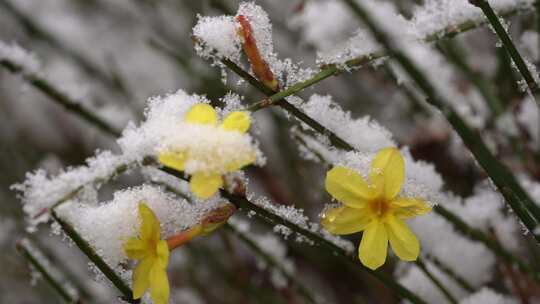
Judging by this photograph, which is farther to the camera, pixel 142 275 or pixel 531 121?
pixel 531 121

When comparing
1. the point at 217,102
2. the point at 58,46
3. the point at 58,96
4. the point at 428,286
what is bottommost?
the point at 428,286

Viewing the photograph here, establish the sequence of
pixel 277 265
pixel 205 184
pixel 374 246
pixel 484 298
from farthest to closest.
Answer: pixel 277 265 < pixel 484 298 < pixel 374 246 < pixel 205 184

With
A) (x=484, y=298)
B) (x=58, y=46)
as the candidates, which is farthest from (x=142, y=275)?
(x=58, y=46)

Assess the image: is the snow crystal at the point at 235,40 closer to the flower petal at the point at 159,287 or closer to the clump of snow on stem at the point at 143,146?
the clump of snow on stem at the point at 143,146

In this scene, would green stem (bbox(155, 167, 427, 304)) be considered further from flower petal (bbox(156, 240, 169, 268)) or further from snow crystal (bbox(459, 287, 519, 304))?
snow crystal (bbox(459, 287, 519, 304))

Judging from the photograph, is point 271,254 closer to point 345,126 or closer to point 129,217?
point 345,126

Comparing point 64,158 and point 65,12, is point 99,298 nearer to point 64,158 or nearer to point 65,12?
point 64,158
